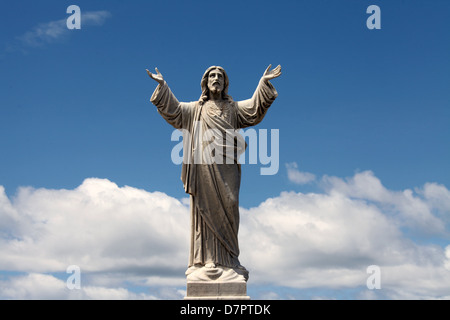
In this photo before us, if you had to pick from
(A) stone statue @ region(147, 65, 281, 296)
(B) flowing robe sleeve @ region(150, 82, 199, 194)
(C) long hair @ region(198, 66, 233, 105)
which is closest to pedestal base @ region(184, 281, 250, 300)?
(A) stone statue @ region(147, 65, 281, 296)

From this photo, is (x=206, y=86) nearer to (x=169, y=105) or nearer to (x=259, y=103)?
(x=169, y=105)

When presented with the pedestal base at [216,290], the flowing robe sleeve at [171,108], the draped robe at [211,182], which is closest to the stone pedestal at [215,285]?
the pedestal base at [216,290]

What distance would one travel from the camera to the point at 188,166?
1297cm

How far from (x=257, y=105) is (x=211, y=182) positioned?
7.40 ft

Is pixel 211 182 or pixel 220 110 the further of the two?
pixel 220 110

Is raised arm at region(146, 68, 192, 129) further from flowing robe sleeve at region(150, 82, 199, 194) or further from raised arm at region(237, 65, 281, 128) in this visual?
raised arm at region(237, 65, 281, 128)

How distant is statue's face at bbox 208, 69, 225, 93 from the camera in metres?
13.3

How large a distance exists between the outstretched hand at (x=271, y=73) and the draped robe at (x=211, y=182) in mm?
123

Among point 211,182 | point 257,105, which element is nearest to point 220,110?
point 257,105

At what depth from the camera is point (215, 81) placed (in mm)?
13297

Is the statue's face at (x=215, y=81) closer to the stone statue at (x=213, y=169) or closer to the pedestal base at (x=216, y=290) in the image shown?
the stone statue at (x=213, y=169)
